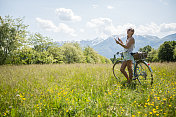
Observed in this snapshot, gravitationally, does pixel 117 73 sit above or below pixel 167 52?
below

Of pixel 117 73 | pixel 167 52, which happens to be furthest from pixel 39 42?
pixel 167 52

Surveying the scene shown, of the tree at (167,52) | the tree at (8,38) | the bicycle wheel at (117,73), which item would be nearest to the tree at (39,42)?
the tree at (8,38)

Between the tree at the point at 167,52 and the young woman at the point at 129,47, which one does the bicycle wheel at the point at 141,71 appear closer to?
the young woman at the point at 129,47

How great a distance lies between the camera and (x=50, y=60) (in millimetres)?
17984

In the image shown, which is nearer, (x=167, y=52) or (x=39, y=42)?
(x=39, y=42)

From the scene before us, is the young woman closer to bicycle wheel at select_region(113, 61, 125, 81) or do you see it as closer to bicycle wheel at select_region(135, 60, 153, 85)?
bicycle wheel at select_region(135, 60, 153, 85)

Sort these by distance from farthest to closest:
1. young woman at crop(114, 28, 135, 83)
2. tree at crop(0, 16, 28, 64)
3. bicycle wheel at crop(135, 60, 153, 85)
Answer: tree at crop(0, 16, 28, 64)
bicycle wheel at crop(135, 60, 153, 85)
young woman at crop(114, 28, 135, 83)

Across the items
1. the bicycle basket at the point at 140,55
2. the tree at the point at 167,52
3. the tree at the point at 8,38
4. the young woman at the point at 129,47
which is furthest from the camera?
the tree at the point at 167,52

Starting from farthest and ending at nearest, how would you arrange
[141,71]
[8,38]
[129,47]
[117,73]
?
[8,38], [117,73], [141,71], [129,47]

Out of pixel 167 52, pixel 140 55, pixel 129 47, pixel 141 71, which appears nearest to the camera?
pixel 140 55

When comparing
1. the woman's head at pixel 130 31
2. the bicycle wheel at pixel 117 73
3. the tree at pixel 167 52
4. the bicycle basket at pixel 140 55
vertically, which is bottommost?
the bicycle wheel at pixel 117 73

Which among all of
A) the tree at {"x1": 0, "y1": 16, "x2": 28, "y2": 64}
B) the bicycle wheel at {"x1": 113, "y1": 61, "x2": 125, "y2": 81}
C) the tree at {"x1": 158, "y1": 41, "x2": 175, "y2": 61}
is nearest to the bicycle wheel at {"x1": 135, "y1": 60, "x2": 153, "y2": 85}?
the bicycle wheel at {"x1": 113, "y1": 61, "x2": 125, "y2": 81}

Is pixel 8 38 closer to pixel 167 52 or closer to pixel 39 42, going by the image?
pixel 39 42

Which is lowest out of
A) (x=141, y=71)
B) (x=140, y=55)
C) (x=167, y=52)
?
(x=141, y=71)
